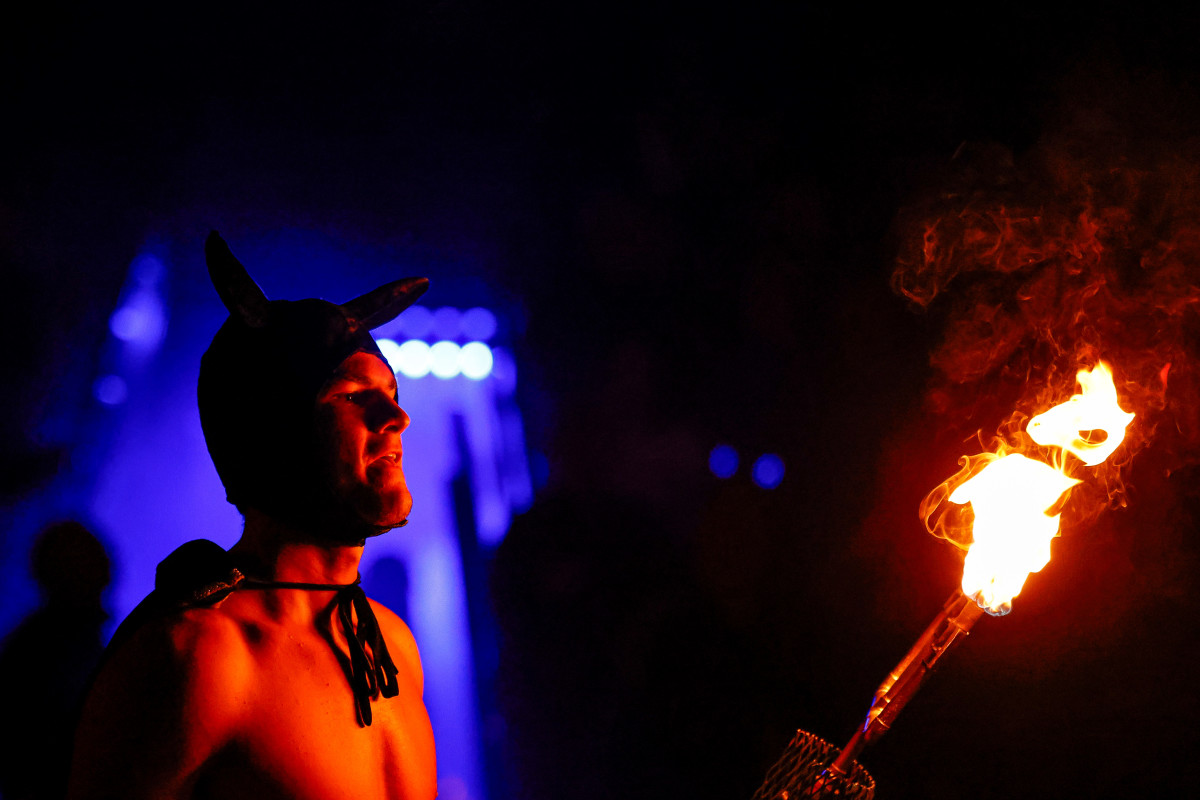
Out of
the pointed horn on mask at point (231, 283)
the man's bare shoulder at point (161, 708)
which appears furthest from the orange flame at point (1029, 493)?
the pointed horn on mask at point (231, 283)

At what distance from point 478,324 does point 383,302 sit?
192 cm

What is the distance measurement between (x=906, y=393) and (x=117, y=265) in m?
3.09

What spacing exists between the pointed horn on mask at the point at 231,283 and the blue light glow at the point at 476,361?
2.05 m

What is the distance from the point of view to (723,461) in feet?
10.3

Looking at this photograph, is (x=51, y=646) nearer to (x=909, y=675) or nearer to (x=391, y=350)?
(x=391, y=350)

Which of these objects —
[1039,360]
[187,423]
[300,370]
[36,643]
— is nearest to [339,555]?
[300,370]

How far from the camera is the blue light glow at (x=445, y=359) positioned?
351cm

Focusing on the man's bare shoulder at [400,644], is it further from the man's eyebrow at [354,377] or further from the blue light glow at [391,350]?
the blue light glow at [391,350]

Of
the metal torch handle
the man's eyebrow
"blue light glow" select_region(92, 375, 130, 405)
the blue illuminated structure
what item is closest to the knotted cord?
the man's eyebrow

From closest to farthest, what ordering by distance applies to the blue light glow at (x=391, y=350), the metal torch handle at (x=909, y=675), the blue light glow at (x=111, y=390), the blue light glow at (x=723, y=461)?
the metal torch handle at (x=909, y=675) < the blue light glow at (x=111, y=390) < the blue light glow at (x=723, y=461) < the blue light glow at (x=391, y=350)

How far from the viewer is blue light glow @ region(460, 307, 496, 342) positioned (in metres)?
3.55

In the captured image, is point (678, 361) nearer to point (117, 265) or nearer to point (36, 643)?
point (117, 265)

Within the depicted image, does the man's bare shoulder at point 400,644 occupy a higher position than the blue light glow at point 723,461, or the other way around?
the blue light glow at point 723,461

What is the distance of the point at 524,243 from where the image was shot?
337 cm
